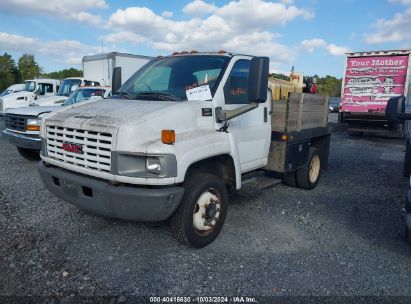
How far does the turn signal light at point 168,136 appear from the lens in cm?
329

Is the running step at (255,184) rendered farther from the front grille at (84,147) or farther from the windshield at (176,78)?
the front grille at (84,147)

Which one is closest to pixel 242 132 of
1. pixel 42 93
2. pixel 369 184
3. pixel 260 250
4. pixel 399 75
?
pixel 260 250

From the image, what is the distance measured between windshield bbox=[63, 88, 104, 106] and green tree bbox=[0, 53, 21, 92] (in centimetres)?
5474

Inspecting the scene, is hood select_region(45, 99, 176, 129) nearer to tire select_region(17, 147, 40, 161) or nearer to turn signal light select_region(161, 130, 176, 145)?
turn signal light select_region(161, 130, 176, 145)

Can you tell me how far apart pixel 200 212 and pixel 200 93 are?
1317 millimetres

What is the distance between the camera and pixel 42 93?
53.2ft

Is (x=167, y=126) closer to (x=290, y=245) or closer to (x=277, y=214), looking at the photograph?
(x=290, y=245)

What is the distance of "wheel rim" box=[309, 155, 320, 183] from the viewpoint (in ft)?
21.3

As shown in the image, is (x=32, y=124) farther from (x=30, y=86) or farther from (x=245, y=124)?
(x=30, y=86)

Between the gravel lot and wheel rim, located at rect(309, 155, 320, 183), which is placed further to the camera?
wheel rim, located at rect(309, 155, 320, 183)

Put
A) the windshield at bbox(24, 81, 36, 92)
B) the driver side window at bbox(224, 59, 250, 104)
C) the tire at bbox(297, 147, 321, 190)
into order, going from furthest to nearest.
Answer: the windshield at bbox(24, 81, 36, 92) → the tire at bbox(297, 147, 321, 190) → the driver side window at bbox(224, 59, 250, 104)

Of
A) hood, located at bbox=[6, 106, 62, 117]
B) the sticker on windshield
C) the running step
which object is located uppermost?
the sticker on windshield

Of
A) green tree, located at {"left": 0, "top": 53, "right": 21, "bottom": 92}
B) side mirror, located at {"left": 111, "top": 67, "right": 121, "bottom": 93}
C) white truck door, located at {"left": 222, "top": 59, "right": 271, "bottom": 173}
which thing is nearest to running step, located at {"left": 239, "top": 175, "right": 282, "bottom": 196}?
white truck door, located at {"left": 222, "top": 59, "right": 271, "bottom": 173}

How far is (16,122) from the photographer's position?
7.92 meters
